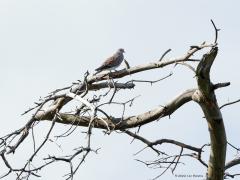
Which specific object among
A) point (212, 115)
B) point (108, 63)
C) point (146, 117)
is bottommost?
point (212, 115)

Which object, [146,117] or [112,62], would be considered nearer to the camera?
[146,117]

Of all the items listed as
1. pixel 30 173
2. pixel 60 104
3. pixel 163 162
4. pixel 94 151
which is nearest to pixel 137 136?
pixel 163 162

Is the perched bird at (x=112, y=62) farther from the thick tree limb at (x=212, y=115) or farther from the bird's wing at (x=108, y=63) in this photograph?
the thick tree limb at (x=212, y=115)

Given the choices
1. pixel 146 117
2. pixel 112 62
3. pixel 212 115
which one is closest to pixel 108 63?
pixel 112 62

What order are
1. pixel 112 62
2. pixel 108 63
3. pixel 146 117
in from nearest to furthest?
pixel 146 117 < pixel 108 63 < pixel 112 62

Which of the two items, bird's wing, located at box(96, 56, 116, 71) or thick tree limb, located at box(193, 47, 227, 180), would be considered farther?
bird's wing, located at box(96, 56, 116, 71)

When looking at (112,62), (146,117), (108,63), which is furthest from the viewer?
(112,62)

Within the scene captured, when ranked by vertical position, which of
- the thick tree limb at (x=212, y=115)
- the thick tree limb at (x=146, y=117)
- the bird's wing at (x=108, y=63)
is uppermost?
the bird's wing at (x=108, y=63)

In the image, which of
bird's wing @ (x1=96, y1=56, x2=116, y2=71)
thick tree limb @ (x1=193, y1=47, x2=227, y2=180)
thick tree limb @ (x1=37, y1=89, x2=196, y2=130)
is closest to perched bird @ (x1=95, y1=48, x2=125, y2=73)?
bird's wing @ (x1=96, y1=56, x2=116, y2=71)

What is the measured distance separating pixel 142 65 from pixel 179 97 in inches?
24.6

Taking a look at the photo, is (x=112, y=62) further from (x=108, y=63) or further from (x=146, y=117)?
(x=146, y=117)

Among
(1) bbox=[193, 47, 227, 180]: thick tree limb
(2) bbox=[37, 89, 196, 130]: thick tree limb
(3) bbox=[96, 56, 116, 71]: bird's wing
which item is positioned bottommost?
(1) bbox=[193, 47, 227, 180]: thick tree limb

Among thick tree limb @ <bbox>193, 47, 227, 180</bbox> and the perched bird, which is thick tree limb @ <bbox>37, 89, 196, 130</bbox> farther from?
the perched bird

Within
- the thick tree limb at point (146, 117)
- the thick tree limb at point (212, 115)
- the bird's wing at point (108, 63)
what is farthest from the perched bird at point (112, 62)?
the thick tree limb at point (212, 115)
